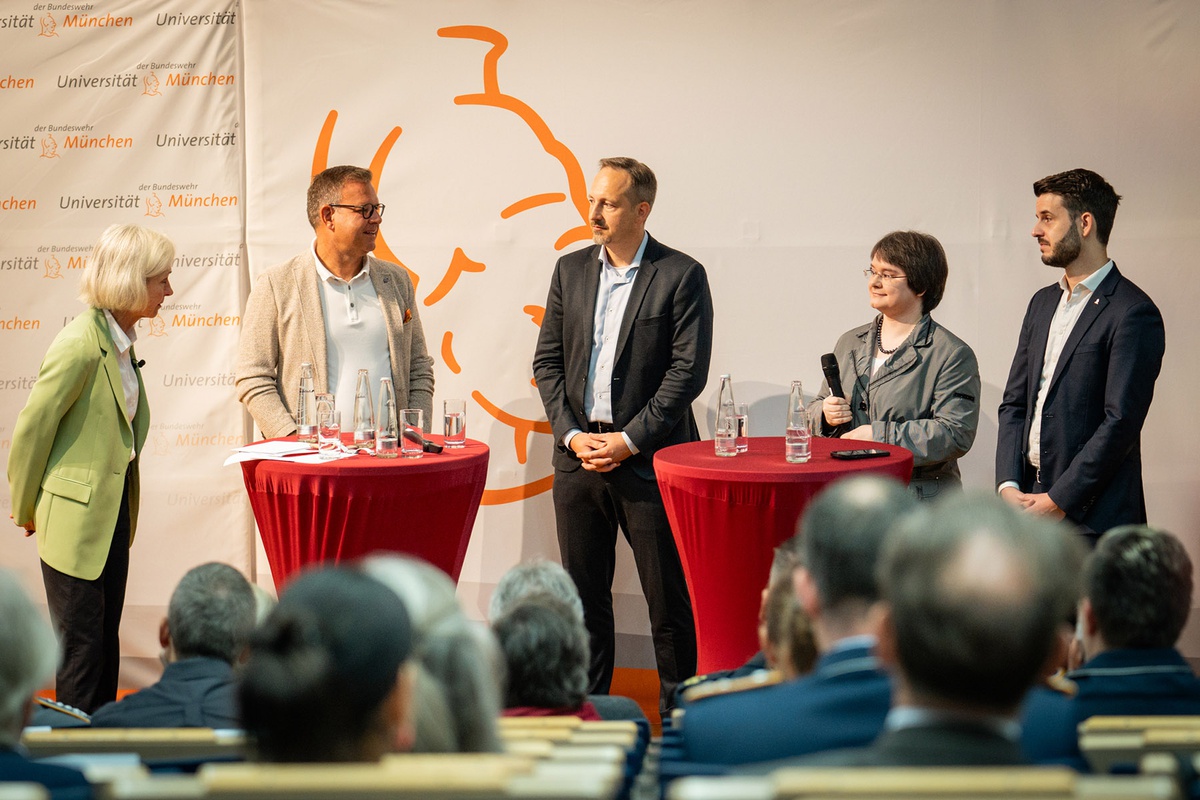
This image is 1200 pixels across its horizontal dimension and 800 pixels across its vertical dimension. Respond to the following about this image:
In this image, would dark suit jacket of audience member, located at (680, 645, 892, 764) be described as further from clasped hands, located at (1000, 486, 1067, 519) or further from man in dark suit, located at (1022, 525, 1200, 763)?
clasped hands, located at (1000, 486, 1067, 519)

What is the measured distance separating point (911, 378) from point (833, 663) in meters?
2.62

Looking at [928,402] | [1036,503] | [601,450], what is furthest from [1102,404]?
[601,450]

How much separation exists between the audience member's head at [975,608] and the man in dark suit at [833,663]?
14.5 inches

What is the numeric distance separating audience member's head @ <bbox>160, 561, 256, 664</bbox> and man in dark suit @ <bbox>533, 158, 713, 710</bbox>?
2.10 metres

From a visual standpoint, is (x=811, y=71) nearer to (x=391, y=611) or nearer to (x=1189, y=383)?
(x=1189, y=383)

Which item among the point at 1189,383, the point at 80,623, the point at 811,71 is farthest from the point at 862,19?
the point at 80,623

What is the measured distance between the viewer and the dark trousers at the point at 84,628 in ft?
12.9

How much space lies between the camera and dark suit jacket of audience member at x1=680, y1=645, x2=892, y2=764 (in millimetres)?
1748

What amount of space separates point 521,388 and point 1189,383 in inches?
113

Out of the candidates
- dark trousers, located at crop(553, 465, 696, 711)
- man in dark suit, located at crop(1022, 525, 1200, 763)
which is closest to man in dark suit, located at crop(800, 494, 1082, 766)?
man in dark suit, located at crop(1022, 525, 1200, 763)

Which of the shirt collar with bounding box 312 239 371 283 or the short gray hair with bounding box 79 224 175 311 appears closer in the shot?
the short gray hair with bounding box 79 224 175 311

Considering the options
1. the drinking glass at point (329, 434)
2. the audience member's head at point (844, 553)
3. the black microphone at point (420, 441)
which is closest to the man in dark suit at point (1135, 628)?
the audience member's head at point (844, 553)

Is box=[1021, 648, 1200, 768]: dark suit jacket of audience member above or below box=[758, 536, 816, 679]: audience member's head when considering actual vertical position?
below

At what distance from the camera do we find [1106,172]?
4910mm
